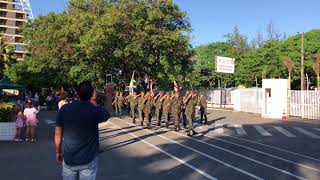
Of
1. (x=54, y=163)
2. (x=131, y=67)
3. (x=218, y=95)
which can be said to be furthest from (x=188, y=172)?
(x=218, y=95)

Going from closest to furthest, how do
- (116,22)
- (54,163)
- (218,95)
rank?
(54,163) → (116,22) → (218,95)

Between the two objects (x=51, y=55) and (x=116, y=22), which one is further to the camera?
(x=51, y=55)

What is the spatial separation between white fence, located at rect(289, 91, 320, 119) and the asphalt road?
1337 cm

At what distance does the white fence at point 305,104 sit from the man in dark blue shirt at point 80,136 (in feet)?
102

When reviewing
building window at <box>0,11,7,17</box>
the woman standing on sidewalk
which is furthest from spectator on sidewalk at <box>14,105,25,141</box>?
building window at <box>0,11,7,17</box>

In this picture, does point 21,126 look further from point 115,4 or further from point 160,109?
point 115,4

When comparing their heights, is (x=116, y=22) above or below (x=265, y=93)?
above

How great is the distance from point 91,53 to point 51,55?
10.6 meters

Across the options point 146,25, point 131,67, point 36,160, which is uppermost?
point 146,25

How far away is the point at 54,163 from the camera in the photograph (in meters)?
13.5

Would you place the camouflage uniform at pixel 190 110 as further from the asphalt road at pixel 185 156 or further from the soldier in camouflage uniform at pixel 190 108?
the asphalt road at pixel 185 156

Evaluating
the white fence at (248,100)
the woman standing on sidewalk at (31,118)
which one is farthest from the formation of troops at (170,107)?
the white fence at (248,100)

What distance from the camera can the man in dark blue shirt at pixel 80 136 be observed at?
19.5 ft

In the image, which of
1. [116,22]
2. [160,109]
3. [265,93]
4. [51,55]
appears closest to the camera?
[160,109]
